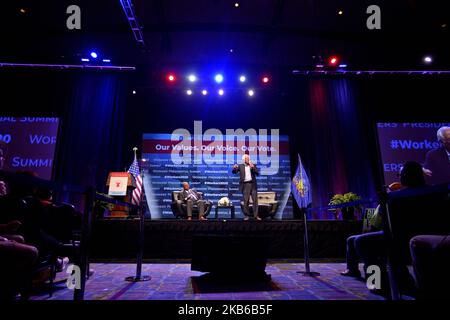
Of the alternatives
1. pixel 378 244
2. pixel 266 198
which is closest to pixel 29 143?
pixel 266 198

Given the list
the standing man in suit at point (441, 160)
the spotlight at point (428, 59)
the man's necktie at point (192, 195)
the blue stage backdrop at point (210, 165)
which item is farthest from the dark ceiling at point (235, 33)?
the man's necktie at point (192, 195)

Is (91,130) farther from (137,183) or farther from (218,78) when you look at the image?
(218,78)

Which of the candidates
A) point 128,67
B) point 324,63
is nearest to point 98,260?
point 128,67

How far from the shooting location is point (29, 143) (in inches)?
325

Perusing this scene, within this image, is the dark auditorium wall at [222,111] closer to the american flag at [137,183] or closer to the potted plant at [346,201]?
the american flag at [137,183]

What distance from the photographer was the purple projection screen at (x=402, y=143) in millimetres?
8375

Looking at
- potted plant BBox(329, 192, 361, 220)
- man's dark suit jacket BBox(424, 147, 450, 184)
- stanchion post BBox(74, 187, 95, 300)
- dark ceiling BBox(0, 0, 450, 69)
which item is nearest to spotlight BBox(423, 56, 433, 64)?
dark ceiling BBox(0, 0, 450, 69)

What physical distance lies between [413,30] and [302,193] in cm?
515

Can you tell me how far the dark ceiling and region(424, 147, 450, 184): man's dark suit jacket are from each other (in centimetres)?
329

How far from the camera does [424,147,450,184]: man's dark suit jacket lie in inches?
229

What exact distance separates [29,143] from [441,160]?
10.3 metres

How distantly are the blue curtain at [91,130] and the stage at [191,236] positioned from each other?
9.94ft

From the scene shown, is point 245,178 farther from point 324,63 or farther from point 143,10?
point 143,10

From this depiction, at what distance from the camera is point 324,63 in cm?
836
